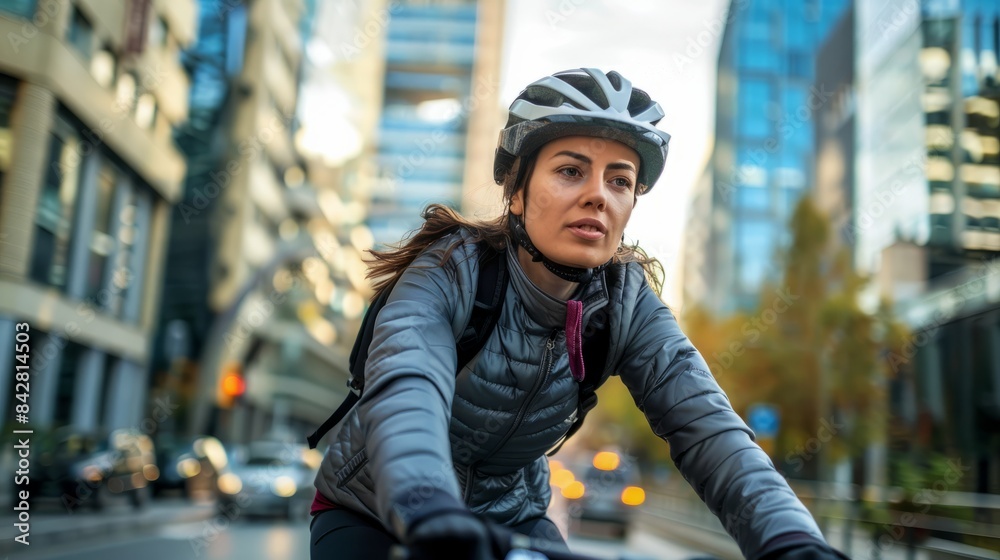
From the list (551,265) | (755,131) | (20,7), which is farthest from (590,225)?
(755,131)

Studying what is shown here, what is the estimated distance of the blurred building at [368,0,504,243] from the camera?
445ft

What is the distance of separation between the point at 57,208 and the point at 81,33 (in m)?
4.28

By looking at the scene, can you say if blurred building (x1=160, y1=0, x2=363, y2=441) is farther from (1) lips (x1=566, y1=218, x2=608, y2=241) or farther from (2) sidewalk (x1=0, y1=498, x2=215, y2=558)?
(1) lips (x1=566, y1=218, x2=608, y2=241)

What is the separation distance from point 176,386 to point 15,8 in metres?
21.4

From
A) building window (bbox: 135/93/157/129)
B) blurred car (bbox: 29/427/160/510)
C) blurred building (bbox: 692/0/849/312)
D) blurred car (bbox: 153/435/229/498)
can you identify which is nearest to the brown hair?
blurred car (bbox: 29/427/160/510)

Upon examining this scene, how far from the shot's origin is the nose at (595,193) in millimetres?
2385

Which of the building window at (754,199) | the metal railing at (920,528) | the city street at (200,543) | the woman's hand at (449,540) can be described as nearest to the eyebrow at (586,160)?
the woman's hand at (449,540)

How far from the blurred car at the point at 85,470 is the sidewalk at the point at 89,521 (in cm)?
27

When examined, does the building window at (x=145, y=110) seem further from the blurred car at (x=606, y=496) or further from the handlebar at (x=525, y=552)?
the handlebar at (x=525, y=552)

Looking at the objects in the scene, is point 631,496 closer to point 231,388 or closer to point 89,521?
point 231,388

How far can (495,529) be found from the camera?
173cm

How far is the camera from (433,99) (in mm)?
144875

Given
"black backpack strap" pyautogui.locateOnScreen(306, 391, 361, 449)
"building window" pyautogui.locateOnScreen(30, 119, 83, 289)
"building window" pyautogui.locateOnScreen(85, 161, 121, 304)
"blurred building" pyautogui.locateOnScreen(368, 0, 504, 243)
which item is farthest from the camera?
"blurred building" pyautogui.locateOnScreen(368, 0, 504, 243)

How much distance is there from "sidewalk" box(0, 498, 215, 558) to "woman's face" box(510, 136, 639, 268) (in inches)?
403
